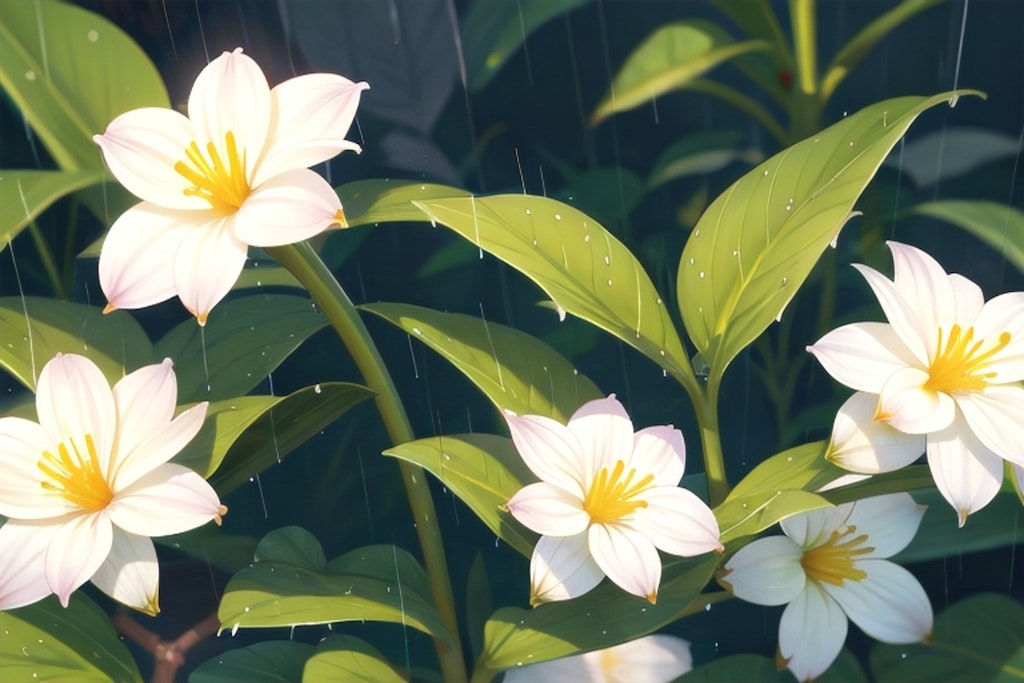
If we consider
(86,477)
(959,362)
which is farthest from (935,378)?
(86,477)

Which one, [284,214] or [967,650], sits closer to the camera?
[284,214]

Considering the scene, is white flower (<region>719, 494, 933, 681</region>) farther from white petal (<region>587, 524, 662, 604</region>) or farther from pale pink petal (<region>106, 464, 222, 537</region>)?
pale pink petal (<region>106, 464, 222, 537</region>)

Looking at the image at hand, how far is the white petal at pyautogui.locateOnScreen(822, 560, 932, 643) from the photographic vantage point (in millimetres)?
551

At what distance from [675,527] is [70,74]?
0.41 meters

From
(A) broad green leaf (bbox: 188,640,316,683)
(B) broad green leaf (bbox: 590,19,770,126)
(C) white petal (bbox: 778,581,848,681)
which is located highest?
(B) broad green leaf (bbox: 590,19,770,126)

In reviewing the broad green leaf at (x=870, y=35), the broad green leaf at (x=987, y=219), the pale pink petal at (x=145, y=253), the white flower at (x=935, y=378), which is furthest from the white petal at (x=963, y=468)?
the pale pink petal at (x=145, y=253)

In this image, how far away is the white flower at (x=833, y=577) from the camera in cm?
54

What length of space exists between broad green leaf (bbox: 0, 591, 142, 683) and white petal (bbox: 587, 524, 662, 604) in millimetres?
297

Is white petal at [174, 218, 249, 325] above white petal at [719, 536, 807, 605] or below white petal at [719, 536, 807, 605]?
above

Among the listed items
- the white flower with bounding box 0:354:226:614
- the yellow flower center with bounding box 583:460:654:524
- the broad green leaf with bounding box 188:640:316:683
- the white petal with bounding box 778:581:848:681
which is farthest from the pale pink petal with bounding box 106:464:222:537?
the white petal with bounding box 778:581:848:681

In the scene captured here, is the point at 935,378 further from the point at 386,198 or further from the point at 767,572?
the point at 386,198

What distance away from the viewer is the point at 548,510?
499 mm

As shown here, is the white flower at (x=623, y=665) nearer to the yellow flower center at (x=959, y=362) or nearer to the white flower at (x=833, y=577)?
the white flower at (x=833, y=577)

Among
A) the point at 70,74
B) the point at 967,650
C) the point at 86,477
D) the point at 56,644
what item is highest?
the point at 70,74
